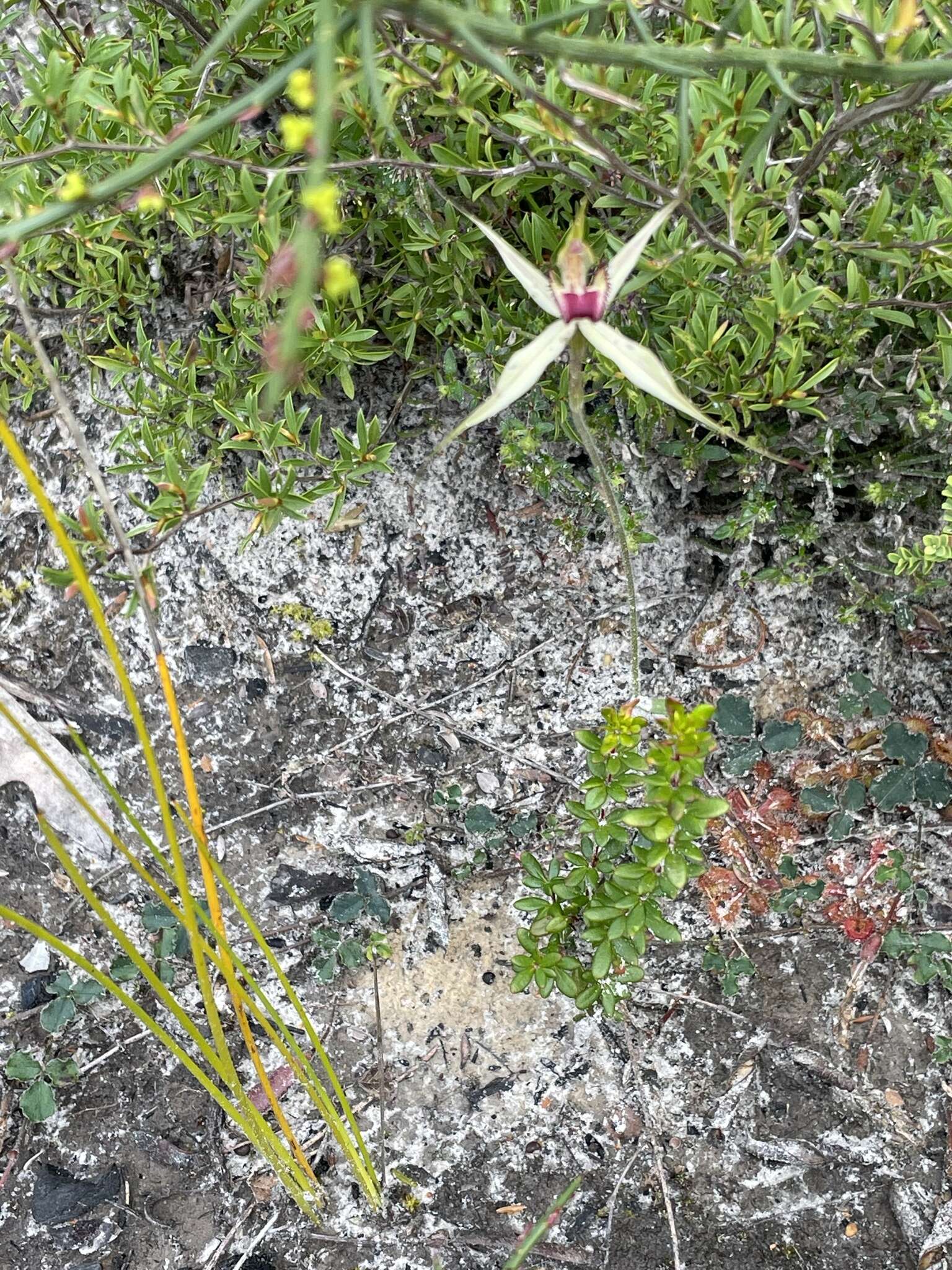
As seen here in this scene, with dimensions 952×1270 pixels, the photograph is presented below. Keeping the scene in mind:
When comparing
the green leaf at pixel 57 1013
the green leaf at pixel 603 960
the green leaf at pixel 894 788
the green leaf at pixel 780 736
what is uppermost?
the green leaf at pixel 57 1013

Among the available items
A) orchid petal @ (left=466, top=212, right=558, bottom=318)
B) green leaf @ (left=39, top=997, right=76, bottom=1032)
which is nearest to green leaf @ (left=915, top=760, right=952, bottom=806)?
orchid petal @ (left=466, top=212, right=558, bottom=318)

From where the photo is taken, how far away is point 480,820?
7.30 feet

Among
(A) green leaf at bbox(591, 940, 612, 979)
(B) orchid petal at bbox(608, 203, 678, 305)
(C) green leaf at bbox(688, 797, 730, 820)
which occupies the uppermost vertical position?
(B) orchid petal at bbox(608, 203, 678, 305)

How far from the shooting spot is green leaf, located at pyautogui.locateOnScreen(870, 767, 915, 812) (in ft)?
6.91

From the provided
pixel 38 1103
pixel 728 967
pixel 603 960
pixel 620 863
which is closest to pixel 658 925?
pixel 603 960

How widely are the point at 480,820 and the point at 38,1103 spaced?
1.25 m

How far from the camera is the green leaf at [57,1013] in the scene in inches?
88.7

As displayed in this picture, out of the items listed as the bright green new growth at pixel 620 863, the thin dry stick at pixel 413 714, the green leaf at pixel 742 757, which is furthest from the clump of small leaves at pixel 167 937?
the green leaf at pixel 742 757

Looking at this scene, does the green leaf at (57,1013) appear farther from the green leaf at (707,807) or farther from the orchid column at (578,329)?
the orchid column at (578,329)

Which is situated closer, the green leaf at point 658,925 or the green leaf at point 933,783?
the green leaf at point 658,925

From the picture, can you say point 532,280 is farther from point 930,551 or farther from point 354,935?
point 354,935

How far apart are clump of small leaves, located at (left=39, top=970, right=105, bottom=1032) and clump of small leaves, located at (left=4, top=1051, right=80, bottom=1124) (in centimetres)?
3

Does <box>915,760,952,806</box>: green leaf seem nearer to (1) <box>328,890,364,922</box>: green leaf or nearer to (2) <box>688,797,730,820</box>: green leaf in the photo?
(2) <box>688,797,730,820</box>: green leaf

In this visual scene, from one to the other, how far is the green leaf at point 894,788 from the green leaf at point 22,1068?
2079 millimetres
